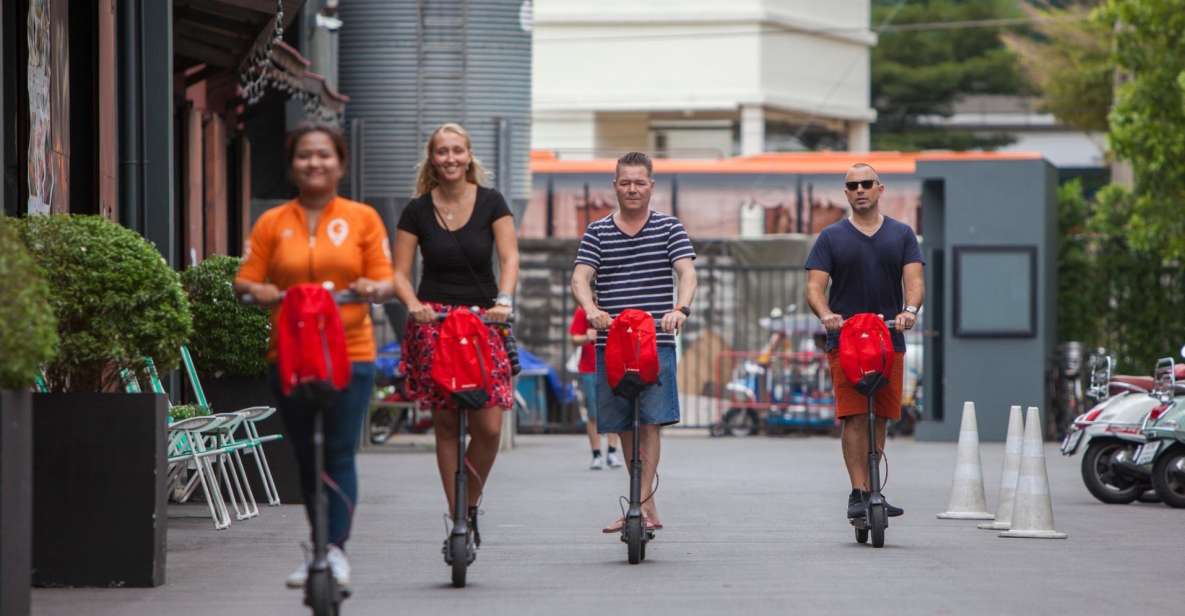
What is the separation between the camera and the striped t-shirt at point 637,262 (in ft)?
34.2

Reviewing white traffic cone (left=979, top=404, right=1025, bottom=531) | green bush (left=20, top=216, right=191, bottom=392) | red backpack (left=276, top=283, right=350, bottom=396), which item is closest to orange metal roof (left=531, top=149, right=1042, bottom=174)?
white traffic cone (left=979, top=404, right=1025, bottom=531)

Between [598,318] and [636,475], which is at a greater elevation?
[598,318]

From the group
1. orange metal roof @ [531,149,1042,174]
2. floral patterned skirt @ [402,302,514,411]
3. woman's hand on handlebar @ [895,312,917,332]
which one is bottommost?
floral patterned skirt @ [402,302,514,411]

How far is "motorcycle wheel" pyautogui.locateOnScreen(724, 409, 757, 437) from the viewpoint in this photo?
95.5 feet

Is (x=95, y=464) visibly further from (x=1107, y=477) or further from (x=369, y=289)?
(x=1107, y=477)

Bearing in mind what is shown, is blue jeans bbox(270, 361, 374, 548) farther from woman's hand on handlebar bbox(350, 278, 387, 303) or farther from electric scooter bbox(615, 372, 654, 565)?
electric scooter bbox(615, 372, 654, 565)

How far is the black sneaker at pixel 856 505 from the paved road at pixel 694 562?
0.66ft

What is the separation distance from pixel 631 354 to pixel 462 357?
4.81ft

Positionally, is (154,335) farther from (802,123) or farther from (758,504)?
(802,123)

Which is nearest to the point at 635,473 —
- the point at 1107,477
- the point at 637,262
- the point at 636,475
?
the point at 636,475

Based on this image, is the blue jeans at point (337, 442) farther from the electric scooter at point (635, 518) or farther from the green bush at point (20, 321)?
the electric scooter at point (635, 518)

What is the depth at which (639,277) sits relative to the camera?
1043 centimetres

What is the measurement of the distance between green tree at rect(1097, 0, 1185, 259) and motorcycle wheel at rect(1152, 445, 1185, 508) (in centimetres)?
1063

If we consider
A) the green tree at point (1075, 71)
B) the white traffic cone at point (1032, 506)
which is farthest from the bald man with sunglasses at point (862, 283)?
the green tree at point (1075, 71)
